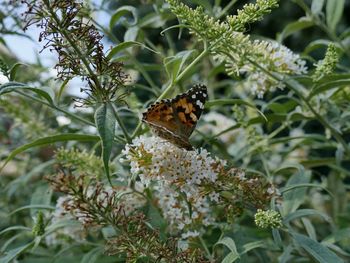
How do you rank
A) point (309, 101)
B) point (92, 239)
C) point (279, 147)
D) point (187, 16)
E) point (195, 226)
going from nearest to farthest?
point (187, 16)
point (195, 226)
point (309, 101)
point (92, 239)
point (279, 147)

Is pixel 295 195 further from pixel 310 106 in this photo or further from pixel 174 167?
pixel 174 167

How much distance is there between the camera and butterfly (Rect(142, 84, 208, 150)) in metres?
1.20

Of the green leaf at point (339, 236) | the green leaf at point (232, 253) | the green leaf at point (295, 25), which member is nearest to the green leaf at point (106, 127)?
the green leaf at point (232, 253)

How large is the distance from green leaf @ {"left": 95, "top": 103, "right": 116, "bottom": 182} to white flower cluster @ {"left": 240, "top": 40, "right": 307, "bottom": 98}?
1.68 ft

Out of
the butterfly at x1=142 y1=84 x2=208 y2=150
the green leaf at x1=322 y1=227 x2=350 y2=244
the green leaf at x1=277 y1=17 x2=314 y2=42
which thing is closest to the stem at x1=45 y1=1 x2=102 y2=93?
the butterfly at x1=142 y1=84 x2=208 y2=150

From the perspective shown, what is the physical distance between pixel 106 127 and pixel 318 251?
0.55 m

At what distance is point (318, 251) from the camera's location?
1223mm

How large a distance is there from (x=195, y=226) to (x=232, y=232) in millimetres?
137

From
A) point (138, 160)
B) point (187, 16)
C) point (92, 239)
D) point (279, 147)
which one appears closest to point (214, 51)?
point (187, 16)

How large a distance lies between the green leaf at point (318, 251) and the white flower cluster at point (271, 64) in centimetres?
50

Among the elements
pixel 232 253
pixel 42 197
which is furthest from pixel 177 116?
pixel 42 197

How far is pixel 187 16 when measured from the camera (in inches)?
46.8

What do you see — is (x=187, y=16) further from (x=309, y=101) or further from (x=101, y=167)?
(x=309, y=101)

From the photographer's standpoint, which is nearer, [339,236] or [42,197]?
[339,236]
